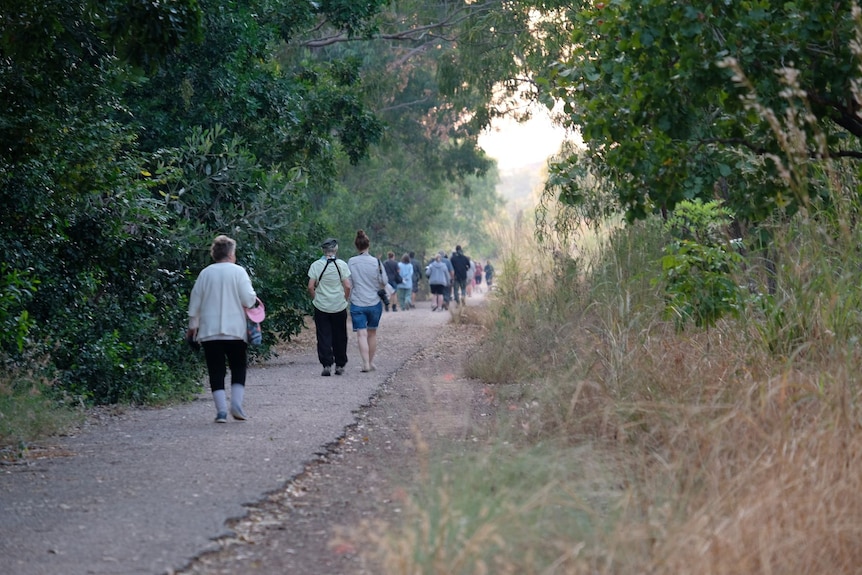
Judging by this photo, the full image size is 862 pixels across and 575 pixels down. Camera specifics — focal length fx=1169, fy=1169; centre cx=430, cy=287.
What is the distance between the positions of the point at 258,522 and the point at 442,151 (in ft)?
125

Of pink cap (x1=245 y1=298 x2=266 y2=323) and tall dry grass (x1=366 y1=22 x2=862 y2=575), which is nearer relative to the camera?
tall dry grass (x1=366 y1=22 x2=862 y2=575)

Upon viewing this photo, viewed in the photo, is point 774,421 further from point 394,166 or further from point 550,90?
point 394,166

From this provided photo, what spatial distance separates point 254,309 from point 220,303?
0.33 meters

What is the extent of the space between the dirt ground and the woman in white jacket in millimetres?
1191

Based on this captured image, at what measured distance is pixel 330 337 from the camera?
15008 mm

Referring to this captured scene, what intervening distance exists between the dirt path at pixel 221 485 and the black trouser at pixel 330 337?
1.93 meters

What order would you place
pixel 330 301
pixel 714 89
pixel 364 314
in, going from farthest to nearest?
pixel 364 314 < pixel 330 301 < pixel 714 89

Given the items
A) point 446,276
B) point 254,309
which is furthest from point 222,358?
point 446,276

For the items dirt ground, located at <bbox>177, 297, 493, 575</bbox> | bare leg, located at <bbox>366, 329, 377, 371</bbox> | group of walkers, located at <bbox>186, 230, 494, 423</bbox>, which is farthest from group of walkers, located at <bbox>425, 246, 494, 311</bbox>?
dirt ground, located at <bbox>177, 297, 493, 575</bbox>

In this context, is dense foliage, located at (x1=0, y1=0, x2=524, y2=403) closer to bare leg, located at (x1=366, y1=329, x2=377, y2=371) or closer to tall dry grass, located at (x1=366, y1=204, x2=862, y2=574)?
bare leg, located at (x1=366, y1=329, x2=377, y2=371)

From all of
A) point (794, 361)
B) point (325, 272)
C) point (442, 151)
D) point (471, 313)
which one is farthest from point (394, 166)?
point (794, 361)

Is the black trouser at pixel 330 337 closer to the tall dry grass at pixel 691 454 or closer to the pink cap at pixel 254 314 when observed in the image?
the pink cap at pixel 254 314

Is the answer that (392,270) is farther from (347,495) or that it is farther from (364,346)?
(347,495)

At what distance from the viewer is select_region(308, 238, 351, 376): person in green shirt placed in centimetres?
1470
